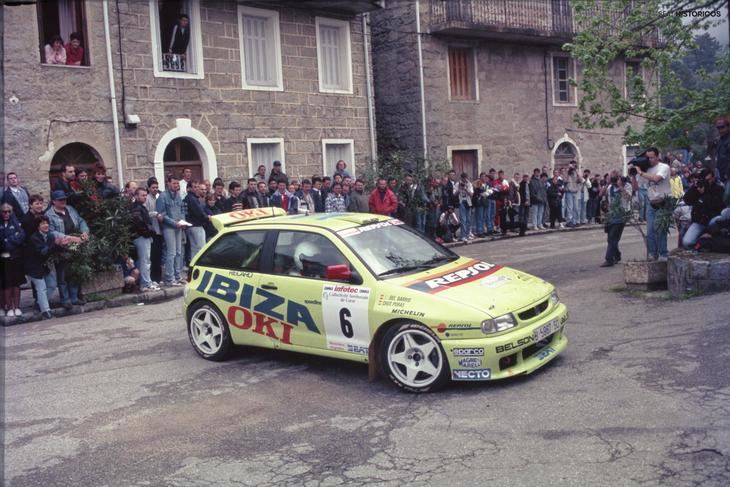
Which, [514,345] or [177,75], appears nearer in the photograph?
[514,345]

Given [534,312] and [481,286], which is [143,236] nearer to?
[481,286]

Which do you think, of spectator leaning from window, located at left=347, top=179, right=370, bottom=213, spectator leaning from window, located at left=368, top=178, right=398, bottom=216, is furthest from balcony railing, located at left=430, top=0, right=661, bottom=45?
spectator leaning from window, located at left=368, top=178, right=398, bottom=216

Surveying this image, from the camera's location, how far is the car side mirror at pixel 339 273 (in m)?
7.10

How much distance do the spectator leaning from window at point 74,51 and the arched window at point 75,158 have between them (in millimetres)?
1701

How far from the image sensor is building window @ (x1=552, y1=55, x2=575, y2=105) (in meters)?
27.4

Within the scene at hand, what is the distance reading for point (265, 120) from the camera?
19.2m

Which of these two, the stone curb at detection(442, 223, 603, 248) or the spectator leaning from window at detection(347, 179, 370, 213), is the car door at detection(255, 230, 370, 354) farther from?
the stone curb at detection(442, 223, 603, 248)

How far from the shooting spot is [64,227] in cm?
1195

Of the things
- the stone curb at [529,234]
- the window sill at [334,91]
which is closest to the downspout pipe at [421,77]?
the window sill at [334,91]

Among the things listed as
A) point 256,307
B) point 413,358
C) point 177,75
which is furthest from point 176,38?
point 413,358

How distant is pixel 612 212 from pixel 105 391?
778 centimetres

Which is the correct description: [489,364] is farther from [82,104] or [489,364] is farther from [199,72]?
[199,72]

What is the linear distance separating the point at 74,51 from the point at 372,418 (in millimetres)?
12738

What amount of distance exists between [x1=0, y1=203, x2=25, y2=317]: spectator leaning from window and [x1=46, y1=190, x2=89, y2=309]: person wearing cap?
0.55m
